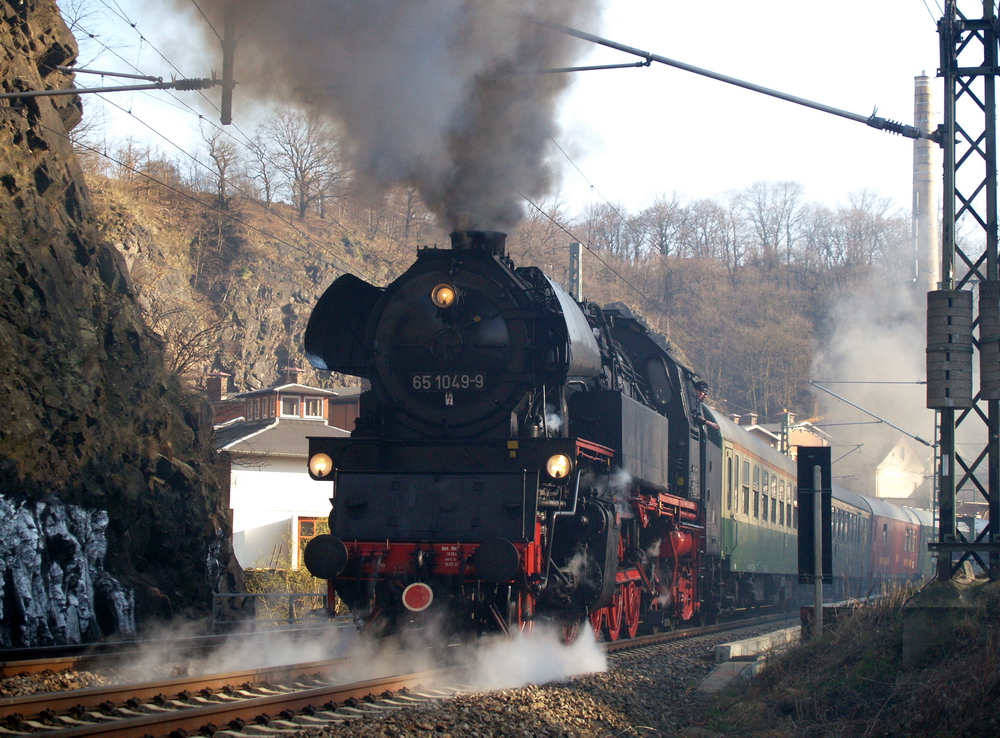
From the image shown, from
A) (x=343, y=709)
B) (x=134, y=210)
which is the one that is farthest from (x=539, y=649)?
(x=134, y=210)

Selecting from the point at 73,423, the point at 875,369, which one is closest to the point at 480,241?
the point at 73,423

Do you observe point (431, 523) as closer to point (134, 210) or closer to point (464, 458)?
point (464, 458)

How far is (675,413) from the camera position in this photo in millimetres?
14023

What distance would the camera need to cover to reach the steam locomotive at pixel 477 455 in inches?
361

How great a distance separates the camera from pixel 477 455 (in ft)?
31.8

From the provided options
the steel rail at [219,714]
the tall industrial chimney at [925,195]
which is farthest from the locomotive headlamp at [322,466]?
the tall industrial chimney at [925,195]

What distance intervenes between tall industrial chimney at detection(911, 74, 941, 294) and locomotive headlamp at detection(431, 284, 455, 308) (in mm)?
55090

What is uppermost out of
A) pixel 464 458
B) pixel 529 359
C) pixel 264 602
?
pixel 529 359

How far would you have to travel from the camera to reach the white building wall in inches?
1258

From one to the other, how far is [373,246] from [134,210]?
57.1 feet

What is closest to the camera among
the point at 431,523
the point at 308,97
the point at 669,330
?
the point at 431,523

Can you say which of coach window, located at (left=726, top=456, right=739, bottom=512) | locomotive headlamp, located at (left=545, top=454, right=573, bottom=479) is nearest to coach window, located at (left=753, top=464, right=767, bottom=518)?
coach window, located at (left=726, top=456, right=739, bottom=512)

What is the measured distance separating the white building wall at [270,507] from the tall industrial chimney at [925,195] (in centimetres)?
4279

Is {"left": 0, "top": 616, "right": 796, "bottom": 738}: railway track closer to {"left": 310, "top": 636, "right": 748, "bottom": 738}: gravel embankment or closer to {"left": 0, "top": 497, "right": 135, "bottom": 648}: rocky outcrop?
{"left": 310, "top": 636, "right": 748, "bottom": 738}: gravel embankment
